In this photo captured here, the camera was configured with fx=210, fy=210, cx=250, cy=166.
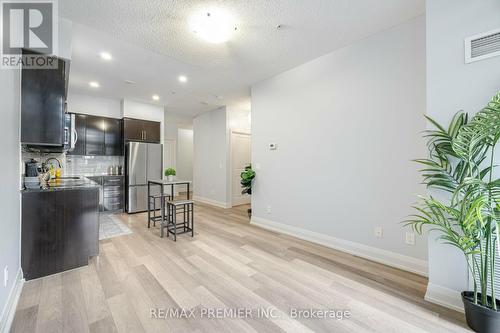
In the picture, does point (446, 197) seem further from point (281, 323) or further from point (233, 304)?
point (233, 304)

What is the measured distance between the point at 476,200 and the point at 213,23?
275 centimetres

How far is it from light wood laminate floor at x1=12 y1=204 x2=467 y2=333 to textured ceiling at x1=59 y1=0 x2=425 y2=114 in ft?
9.32

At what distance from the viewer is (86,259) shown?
252 centimetres

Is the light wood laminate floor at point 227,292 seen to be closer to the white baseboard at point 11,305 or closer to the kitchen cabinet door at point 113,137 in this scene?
the white baseboard at point 11,305

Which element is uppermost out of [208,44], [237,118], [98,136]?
[208,44]

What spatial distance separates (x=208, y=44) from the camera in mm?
2871

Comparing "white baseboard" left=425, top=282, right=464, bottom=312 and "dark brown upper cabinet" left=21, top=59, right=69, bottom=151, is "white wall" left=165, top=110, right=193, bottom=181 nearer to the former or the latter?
"dark brown upper cabinet" left=21, top=59, right=69, bottom=151

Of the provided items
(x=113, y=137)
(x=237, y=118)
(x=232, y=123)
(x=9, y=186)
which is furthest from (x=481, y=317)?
(x=113, y=137)

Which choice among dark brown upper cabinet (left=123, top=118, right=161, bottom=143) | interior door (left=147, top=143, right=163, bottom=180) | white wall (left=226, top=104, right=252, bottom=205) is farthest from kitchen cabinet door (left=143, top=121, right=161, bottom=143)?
white wall (left=226, top=104, right=252, bottom=205)

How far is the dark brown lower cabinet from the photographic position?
2.19m

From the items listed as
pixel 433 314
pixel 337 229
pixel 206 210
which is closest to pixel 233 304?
pixel 433 314

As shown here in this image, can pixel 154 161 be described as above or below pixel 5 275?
above

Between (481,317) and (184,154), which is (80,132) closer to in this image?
(184,154)

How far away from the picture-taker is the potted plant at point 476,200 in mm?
1440
